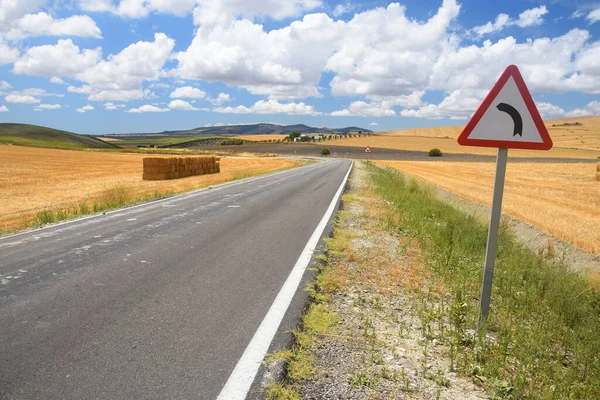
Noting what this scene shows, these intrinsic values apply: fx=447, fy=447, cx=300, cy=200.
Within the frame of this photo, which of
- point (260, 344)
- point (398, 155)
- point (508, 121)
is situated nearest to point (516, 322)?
point (508, 121)

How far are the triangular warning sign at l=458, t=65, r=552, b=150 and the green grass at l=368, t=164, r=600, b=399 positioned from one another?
62.8 inches

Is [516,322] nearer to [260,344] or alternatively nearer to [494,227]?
[494,227]

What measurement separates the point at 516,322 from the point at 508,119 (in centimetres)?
199

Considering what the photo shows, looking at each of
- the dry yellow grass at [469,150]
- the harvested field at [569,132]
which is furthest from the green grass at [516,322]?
the harvested field at [569,132]

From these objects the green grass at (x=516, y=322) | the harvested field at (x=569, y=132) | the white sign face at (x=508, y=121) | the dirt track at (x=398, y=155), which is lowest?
the green grass at (x=516, y=322)

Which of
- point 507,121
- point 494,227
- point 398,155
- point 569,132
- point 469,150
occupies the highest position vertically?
point 569,132

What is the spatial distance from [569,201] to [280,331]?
17.4 metres

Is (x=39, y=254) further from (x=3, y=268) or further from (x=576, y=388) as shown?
(x=576, y=388)

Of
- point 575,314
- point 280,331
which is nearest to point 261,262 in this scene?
point 280,331

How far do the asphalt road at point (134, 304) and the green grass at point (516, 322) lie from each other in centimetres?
181

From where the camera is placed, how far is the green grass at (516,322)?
10.7 ft

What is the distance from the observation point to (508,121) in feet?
12.5

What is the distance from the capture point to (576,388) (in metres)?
3.15

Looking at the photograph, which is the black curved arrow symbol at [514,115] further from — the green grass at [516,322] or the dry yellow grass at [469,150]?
the dry yellow grass at [469,150]
